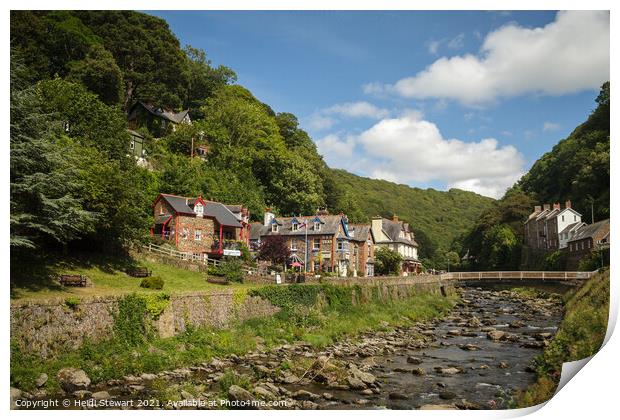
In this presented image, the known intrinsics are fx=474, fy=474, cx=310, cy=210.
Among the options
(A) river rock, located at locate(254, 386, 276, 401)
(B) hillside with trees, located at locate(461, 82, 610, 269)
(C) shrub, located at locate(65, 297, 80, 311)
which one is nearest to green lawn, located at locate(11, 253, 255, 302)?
(C) shrub, located at locate(65, 297, 80, 311)

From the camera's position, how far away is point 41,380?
14.4 meters

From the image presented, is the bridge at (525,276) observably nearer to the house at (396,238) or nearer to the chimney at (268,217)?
the house at (396,238)

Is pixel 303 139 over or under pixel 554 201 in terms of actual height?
over

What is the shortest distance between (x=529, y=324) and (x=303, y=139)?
45.4m

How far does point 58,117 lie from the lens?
30828 millimetres

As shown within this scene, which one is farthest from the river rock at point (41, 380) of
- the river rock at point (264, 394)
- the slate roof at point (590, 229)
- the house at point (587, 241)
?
the slate roof at point (590, 229)

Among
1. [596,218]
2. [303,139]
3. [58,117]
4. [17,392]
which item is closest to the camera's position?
[17,392]

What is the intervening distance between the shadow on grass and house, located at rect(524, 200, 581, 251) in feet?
85.5

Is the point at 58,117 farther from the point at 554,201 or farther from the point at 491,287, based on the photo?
the point at 491,287

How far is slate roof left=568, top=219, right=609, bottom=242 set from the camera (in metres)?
21.7

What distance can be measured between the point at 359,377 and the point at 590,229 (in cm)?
1580

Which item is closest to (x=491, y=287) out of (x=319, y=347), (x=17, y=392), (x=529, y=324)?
(x=529, y=324)

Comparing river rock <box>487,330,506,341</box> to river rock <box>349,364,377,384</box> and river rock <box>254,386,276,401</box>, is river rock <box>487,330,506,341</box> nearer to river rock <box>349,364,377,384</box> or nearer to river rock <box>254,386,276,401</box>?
river rock <box>349,364,377,384</box>

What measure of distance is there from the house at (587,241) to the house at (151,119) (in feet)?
139
